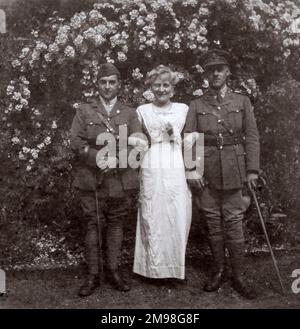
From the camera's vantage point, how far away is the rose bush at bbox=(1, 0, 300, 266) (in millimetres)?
5836

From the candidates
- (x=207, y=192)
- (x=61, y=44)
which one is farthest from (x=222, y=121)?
(x=61, y=44)

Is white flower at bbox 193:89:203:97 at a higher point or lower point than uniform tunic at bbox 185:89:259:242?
higher

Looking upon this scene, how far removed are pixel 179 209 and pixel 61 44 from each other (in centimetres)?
221

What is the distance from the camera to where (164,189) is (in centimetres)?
497

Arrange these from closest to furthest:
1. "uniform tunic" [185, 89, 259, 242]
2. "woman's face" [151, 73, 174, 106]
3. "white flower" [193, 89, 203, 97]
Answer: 1. "woman's face" [151, 73, 174, 106]
2. "uniform tunic" [185, 89, 259, 242]
3. "white flower" [193, 89, 203, 97]

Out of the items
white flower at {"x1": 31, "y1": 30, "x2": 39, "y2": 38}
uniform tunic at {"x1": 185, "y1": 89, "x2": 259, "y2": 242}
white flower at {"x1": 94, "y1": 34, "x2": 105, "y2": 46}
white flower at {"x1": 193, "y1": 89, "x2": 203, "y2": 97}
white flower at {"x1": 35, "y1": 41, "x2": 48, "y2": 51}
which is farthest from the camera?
white flower at {"x1": 31, "y1": 30, "x2": 39, "y2": 38}

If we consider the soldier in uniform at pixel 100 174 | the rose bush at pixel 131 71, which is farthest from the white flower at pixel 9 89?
the soldier in uniform at pixel 100 174

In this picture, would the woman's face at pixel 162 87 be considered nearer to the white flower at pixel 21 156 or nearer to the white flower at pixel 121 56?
the white flower at pixel 121 56

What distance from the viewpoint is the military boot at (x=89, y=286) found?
16.2 feet

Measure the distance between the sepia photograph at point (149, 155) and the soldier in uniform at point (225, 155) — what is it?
0.04 feet

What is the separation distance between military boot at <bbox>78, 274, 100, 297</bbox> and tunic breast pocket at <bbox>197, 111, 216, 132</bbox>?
5.41 ft

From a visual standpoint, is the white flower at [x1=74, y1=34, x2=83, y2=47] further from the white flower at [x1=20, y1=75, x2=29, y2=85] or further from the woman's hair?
the woman's hair

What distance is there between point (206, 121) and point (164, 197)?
2.56 feet

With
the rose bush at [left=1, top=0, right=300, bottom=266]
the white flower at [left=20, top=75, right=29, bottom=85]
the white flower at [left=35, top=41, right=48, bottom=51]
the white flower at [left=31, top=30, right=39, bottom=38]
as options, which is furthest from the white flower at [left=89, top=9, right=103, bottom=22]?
the white flower at [left=20, top=75, right=29, bottom=85]
